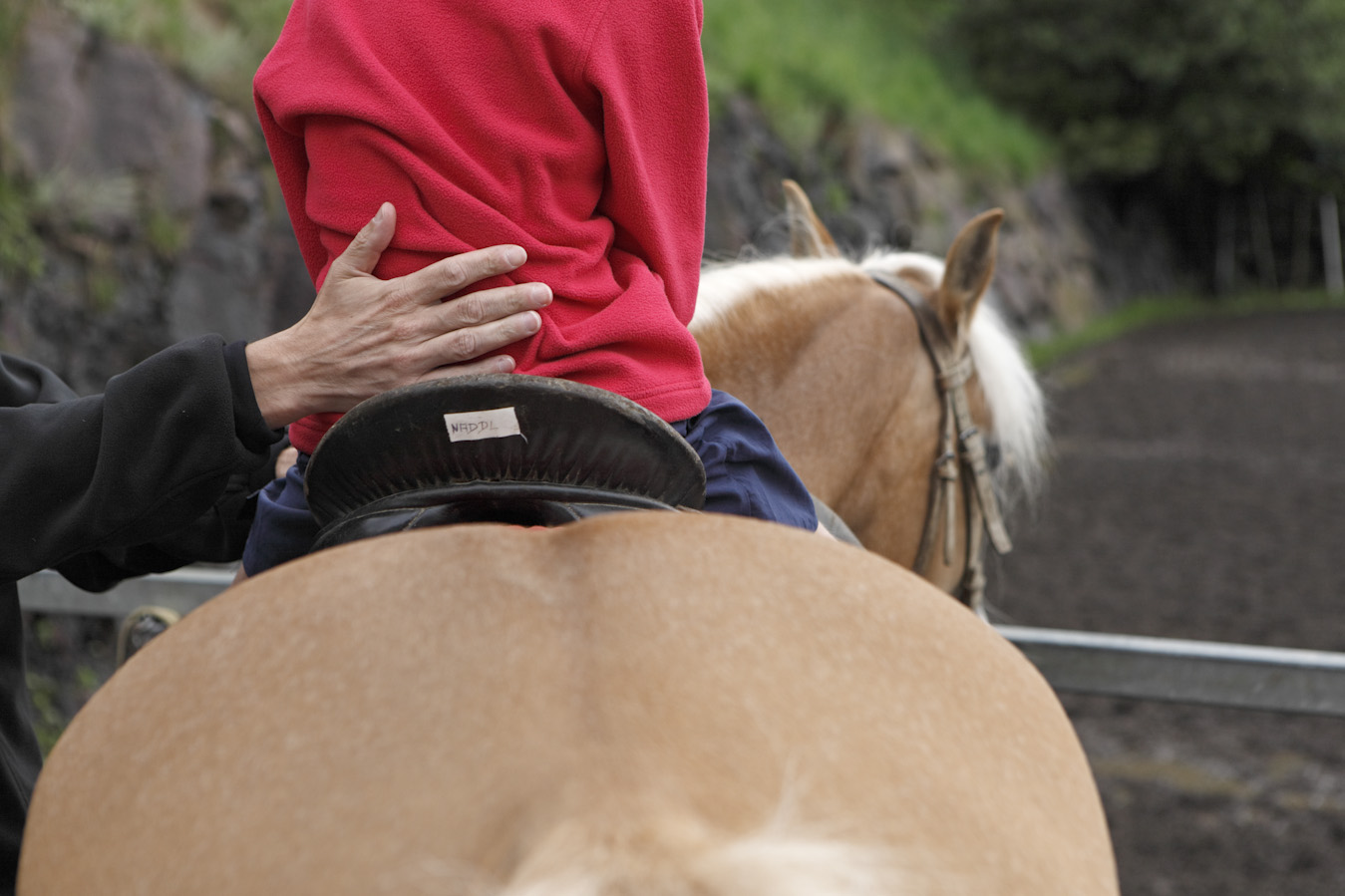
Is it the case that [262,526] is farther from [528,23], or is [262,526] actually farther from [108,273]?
[108,273]

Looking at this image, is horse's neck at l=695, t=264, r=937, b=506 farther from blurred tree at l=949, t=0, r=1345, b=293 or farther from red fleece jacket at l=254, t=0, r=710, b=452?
blurred tree at l=949, t=0, r=1345, b=293

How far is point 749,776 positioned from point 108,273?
11.3 ft

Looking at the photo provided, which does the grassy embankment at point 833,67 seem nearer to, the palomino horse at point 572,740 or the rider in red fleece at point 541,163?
the rider in red fleece at point 541,163

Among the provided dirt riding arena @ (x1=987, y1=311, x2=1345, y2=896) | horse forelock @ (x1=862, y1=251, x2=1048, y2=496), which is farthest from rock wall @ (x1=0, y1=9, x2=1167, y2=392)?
dirt riding arena @ (x1=987, y1=311, x2=1345, y2=896)

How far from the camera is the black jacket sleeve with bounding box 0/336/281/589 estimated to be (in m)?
1.03

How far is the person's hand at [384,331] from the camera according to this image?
1017 millimetres

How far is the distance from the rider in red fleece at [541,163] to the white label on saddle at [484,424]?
0.44ft

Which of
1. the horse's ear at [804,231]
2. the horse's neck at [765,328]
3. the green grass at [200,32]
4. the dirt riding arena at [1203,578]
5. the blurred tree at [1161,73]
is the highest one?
the green grass at [200,32]

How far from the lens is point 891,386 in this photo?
183 cm

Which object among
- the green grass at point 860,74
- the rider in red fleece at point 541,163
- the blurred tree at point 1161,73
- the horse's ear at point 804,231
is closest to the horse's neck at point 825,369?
the horse's ear at point 804,231

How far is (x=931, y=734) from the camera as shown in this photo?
695 millimetres

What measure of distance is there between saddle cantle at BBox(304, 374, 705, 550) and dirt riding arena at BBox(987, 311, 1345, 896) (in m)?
1.39

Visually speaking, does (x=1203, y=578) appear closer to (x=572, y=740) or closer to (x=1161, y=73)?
(x=572, y=740)

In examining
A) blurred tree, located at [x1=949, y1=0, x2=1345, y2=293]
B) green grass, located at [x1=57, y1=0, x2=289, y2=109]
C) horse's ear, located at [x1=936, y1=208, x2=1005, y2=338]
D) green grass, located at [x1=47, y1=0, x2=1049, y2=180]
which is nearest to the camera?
horse's ear, located at [x1=936, y1=208, x2=1005, y2=338]
